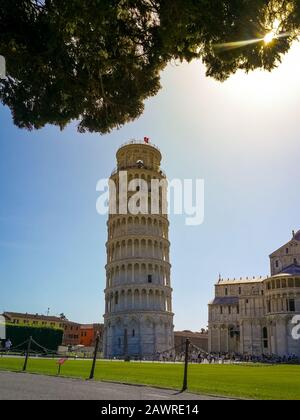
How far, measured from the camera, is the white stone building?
71438 millimetres

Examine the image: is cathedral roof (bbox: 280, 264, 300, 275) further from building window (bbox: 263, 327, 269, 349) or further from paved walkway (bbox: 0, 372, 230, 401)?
paved walkway (bbox: 0, 372, 230, 401)

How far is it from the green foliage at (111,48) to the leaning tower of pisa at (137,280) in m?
53.6

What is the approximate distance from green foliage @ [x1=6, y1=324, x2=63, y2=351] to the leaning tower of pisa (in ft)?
28.5

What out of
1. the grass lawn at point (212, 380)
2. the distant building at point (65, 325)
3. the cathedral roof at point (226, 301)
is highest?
the cathedral roof at point (226, 301)

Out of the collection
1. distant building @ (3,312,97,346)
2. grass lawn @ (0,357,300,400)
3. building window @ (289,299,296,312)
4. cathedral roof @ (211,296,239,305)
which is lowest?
grass lawn @ (0,357,300,400)

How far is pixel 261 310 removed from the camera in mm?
87625

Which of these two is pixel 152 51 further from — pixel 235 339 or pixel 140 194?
pixel 235 339

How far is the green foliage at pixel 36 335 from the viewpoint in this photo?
61.0m

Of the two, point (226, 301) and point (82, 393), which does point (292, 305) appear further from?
point (82, 393)

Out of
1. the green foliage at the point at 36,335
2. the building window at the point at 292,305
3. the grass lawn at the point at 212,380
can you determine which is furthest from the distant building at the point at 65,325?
the grass lawn at the point at 212,380

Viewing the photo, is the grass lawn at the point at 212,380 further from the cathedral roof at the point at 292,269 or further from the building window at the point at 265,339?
the building window at the point at 265,339

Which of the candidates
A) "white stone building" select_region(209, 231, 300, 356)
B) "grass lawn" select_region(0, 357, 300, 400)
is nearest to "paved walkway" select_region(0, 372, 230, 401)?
"grass lawn" select_region(0, 357, 300, 400)
